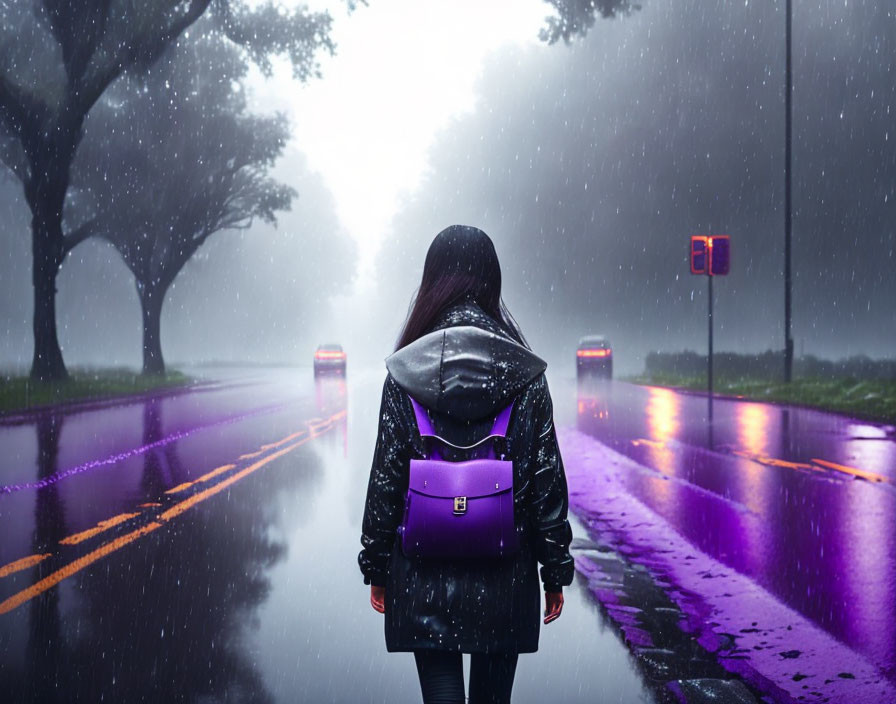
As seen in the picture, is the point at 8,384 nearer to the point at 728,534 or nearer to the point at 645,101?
the point at 728,534

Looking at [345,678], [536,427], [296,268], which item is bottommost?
[345,678]

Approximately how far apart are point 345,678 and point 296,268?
71.3 m

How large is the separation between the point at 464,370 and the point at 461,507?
0.38m

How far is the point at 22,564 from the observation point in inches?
241

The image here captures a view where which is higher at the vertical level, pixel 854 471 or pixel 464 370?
pixel 464 370

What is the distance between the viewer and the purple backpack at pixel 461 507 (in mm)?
2424

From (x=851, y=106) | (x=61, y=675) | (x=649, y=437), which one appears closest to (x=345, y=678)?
(x=61, y=675)

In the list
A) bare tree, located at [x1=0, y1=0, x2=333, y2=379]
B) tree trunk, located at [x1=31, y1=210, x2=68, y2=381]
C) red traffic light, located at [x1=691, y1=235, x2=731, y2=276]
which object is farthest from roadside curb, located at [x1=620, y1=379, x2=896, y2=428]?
tree trunk, located at [x1=31, y1=210, x2=68, y2=381]

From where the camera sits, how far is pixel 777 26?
34656 millimetres

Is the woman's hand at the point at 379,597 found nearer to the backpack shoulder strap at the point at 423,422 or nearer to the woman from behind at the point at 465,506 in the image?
the woman from behind at the point at 465,506

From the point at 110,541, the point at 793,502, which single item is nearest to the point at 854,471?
the point at 793,502

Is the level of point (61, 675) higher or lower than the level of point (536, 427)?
lower

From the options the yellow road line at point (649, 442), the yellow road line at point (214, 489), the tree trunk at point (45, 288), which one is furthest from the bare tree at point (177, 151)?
the yellow road line at point (649, 442)

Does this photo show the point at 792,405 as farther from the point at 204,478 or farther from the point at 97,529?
the point at 97,529
